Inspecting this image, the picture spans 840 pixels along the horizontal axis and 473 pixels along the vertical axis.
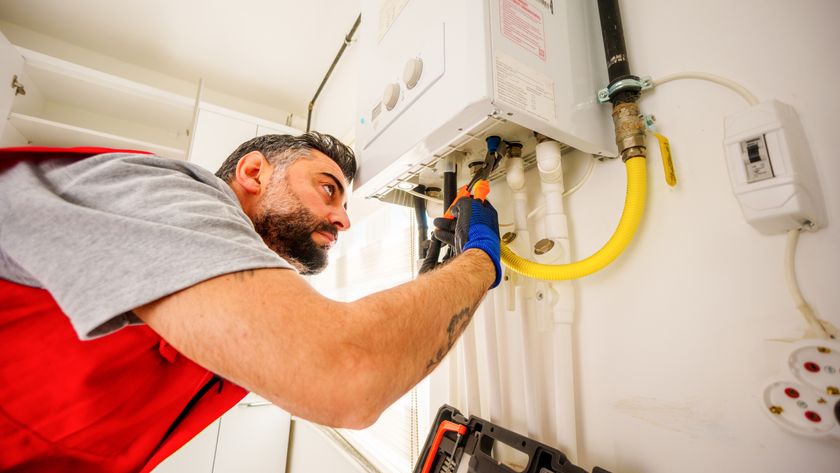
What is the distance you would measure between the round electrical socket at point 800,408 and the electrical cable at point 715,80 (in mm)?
405

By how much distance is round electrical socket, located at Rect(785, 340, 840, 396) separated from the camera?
0.38m

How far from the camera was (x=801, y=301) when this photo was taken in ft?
1.38

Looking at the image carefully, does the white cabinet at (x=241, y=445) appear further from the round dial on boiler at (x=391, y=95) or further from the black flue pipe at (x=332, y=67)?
the black flue pipe at (x=332, y=67)

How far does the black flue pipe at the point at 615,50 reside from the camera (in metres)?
0.61

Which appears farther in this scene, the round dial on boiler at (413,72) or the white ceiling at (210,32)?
the white ceiling at (210,32)

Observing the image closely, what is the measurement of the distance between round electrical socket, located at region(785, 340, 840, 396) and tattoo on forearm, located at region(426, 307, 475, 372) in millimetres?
411

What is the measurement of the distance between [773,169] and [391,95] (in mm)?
673

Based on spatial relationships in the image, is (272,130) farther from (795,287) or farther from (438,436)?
(795,287)

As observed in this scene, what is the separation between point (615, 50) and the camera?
0.63 meters

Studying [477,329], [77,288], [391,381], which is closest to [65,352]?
[77,288]

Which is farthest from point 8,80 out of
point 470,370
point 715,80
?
point 715,80

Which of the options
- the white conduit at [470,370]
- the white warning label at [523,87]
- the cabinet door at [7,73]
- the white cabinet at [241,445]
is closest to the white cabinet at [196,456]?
the white cabinet at [241,445]

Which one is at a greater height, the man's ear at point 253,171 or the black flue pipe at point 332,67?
the black flue pipe at point 332,67

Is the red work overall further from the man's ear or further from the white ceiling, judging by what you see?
the white ceiling
